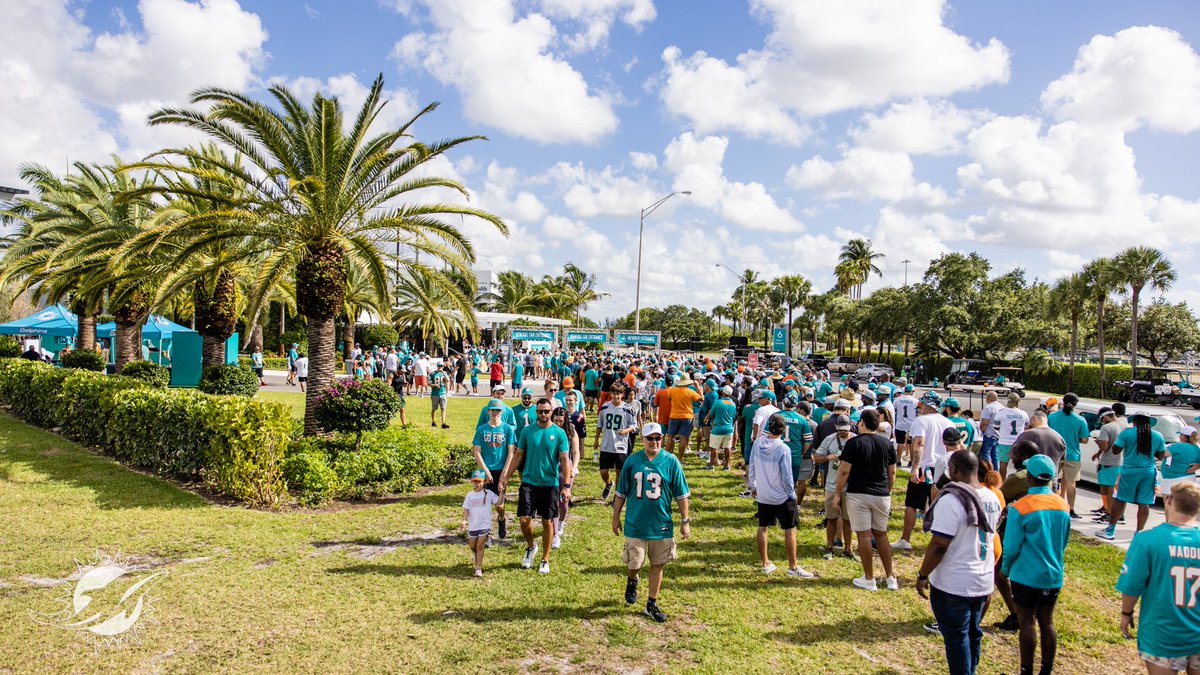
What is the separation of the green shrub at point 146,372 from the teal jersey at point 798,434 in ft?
42.7

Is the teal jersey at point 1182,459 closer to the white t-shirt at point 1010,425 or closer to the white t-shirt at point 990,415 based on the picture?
the white t-shirt at point 1010,425

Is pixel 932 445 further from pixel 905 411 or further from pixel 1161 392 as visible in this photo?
pixel 1161 392

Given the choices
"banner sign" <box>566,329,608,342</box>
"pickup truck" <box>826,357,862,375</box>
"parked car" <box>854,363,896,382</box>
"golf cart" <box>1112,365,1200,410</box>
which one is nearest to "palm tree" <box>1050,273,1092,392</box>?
"golf cart" <box>1112,365,1200,410</box>

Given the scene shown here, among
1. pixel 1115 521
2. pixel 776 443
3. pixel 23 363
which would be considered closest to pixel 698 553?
pixel 776 443

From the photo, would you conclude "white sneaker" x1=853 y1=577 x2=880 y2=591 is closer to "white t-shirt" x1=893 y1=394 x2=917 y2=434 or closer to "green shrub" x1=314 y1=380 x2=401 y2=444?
"white t-shirt" x1=893 y1=394 x2=917 y2=434

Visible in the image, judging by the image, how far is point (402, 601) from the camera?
5.77 m

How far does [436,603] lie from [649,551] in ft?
6.20

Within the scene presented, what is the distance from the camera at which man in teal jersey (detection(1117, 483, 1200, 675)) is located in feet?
11.8

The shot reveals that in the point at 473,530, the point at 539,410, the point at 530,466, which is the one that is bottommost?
the point at 473,530

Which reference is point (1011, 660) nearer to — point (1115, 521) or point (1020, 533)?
point (1020, 533)

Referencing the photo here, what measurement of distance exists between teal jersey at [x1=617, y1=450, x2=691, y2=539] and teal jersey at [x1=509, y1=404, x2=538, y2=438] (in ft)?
8.73

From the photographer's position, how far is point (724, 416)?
11.4 meters

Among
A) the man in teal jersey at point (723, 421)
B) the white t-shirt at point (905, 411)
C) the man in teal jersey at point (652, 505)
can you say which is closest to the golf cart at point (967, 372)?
the white t-shirt at point (905, 411)

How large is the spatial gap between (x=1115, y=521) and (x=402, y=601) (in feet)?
27.2
